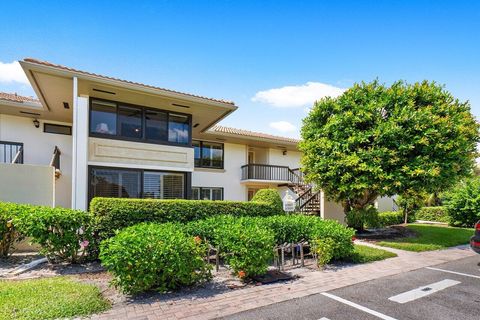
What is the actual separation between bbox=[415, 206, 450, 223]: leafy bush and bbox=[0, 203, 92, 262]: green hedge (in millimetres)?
21002

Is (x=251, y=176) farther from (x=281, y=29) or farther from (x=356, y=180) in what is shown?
(x=281, y=29)

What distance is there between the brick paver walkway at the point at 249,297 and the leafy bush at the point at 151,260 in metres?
0.33

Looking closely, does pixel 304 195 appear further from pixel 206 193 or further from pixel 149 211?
pixel 149 211

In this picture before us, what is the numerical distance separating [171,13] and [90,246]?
7.52 metres

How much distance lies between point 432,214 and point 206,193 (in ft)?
51.6

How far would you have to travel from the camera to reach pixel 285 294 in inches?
207

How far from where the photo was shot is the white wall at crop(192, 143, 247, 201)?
1702 centimetres

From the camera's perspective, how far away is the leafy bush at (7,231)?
6973 mm

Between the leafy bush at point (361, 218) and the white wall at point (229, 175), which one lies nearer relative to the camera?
the leafy bush at point (361, 218)

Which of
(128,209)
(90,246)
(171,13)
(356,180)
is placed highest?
(171,13)

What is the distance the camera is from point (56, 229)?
21.6 feet

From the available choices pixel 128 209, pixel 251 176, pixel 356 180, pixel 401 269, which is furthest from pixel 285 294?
pixel 251 176

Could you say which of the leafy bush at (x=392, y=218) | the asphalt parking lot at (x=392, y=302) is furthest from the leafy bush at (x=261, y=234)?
the leafy bush at (x=392, y=218)

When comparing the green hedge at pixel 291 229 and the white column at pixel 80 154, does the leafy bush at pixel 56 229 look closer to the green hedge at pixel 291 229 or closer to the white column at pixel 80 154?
the white column at pixel 80 154
